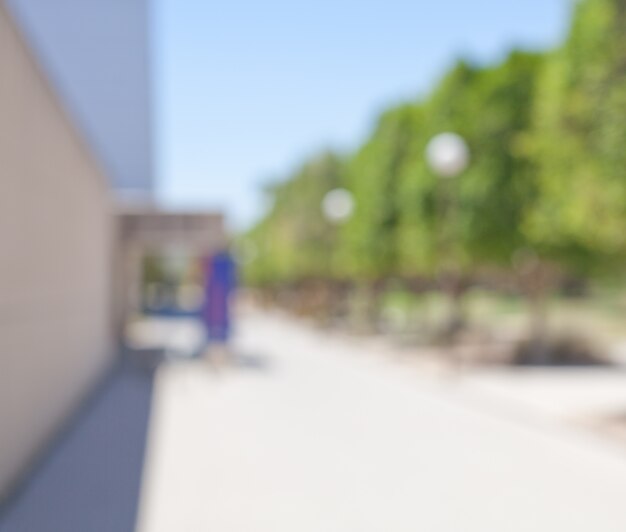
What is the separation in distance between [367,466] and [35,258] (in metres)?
3.99

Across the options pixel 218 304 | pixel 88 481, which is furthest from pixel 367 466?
pixel 218 304

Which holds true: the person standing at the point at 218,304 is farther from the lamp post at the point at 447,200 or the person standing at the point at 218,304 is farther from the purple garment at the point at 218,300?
the lamp post at the point at 447,200

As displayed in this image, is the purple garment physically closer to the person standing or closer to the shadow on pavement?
the person standing

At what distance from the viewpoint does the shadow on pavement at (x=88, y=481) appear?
20.3 ft

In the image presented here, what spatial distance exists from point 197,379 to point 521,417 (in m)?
7.68

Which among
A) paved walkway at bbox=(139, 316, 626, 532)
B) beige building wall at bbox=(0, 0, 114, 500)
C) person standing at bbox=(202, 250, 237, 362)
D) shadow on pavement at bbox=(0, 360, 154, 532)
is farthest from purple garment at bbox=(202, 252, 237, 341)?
shadow on pavement at bbox=(0, 360, 154, 532)

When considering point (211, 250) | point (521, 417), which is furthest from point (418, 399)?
point (211, 250)

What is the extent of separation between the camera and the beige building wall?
21.7 feet

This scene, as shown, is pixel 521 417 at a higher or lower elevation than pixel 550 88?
lower

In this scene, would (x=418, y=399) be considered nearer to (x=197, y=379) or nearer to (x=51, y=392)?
(x=197, y=379)

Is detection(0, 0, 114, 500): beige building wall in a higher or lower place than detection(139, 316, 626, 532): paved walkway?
higher

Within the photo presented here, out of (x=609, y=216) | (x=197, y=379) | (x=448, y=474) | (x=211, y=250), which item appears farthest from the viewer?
(x=211, y=250)

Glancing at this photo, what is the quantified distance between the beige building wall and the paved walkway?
129 centimetres

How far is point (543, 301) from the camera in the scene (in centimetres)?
1989
